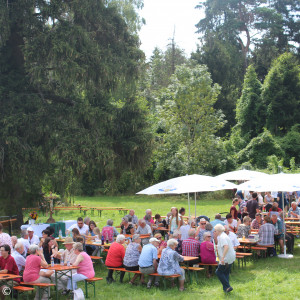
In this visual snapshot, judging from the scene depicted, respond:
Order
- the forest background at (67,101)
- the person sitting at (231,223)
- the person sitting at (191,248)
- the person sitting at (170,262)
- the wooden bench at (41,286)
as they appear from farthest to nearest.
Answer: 1. the forest background at (67,101)
2. the person sitting at (231,223)
3. the person sitting at (191,248)
4. the person sitting at (170,262)
5. the wooden bench at (41,286)

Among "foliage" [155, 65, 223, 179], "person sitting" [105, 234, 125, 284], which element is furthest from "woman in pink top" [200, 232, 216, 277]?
"foliage" [155, 65, 223, 179]

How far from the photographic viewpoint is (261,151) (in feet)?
120

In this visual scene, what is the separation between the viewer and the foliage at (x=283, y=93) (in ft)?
125

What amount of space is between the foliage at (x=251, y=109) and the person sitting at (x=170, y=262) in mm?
31531

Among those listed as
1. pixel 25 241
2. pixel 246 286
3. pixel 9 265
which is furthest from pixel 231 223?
pixel 9 265

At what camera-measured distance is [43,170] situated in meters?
17.0

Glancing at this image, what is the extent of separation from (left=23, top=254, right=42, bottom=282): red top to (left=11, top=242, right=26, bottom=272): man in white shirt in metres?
1.02

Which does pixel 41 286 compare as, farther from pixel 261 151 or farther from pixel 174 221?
pixel 261 151

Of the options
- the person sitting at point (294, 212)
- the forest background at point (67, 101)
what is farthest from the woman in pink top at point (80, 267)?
the person sitting at point (294, 212)

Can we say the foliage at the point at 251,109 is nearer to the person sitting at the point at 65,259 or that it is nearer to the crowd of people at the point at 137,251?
the crowd of people at the point at 137,251

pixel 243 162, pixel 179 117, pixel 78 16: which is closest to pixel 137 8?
pixel 179 117

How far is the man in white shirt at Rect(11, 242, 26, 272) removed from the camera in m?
9.48

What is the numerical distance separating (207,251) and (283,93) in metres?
30.7

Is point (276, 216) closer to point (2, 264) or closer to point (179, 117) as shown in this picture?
point (2, 264)
